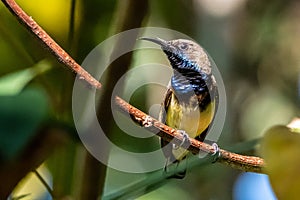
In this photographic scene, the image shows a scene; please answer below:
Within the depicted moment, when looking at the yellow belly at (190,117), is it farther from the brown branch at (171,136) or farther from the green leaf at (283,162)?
the green leaf at (283,162)

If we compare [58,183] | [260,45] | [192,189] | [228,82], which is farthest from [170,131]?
[260,45]

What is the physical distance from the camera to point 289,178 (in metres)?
0.37

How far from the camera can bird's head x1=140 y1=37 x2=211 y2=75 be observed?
0.83m

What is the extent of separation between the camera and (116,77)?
0.52m

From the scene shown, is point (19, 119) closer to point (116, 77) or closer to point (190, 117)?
point (116, 77)

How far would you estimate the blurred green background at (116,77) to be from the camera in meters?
0.51

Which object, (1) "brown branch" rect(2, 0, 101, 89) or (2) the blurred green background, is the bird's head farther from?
(1) "brown branch" rect(2, 0, 101, 89)

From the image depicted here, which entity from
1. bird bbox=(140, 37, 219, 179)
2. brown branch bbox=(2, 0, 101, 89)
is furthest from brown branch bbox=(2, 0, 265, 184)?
bird bbox=(140, 37, 219, 179)

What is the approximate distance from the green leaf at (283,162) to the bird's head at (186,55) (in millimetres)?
451

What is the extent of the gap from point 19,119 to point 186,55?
0.39m

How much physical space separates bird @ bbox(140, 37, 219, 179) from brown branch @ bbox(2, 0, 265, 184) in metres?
0.23

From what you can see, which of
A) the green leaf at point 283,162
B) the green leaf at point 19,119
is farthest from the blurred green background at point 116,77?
the green leaf at point 283,162

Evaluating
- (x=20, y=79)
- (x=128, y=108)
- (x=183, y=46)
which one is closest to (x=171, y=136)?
(x=128, y=108)

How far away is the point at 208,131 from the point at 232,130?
0.49 meters
